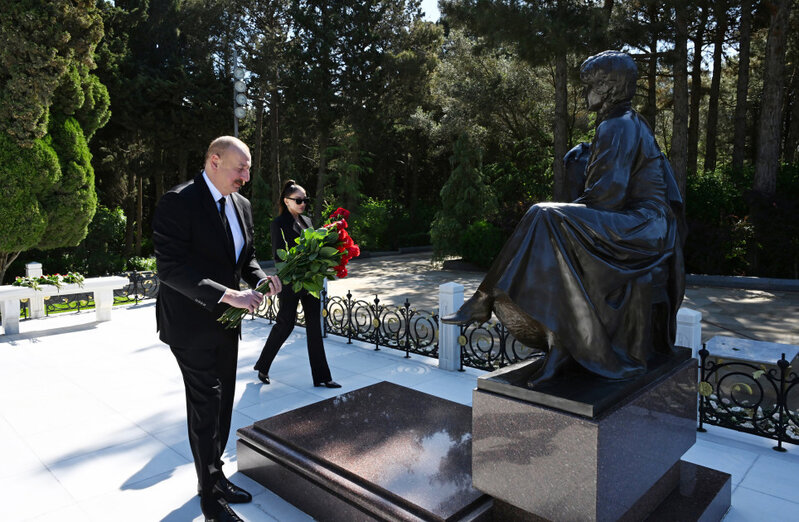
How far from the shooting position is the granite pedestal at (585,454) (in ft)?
7.32

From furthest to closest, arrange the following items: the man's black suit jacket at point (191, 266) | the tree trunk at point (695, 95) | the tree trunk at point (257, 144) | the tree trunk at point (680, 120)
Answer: the tree trunk at point (257, 144) < the tree trunk at point (695, 95) < the tree trunk at point (680, 120) < the man's black suit jacket at point (191, 266)

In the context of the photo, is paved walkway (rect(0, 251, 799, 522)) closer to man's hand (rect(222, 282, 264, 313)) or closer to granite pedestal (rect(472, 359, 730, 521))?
granite pedestal (rect(472, 359, 730, 521))

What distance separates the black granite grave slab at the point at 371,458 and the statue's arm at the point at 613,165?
160cm

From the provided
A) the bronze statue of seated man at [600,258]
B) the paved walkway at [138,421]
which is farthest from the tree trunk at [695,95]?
the bronze statue of seated man at [600,258]

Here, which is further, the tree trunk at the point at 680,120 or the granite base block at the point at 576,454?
the tree trunk at the point at 680,120

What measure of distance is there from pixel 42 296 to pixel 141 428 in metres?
6.00

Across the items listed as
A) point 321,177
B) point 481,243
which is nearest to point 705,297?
point 481,243

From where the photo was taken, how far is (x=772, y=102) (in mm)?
14516

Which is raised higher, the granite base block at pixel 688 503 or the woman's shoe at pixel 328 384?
the granite base block at pixel 688 503

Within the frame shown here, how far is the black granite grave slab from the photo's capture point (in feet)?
8.84

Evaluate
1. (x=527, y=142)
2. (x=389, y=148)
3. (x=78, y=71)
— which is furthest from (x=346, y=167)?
(x=78, y=71)

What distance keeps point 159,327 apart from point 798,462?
173 inches

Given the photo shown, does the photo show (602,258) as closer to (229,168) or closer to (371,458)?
(371,458)

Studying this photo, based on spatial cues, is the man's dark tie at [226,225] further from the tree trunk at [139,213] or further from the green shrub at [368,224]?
the tree trunk at [139,213]
